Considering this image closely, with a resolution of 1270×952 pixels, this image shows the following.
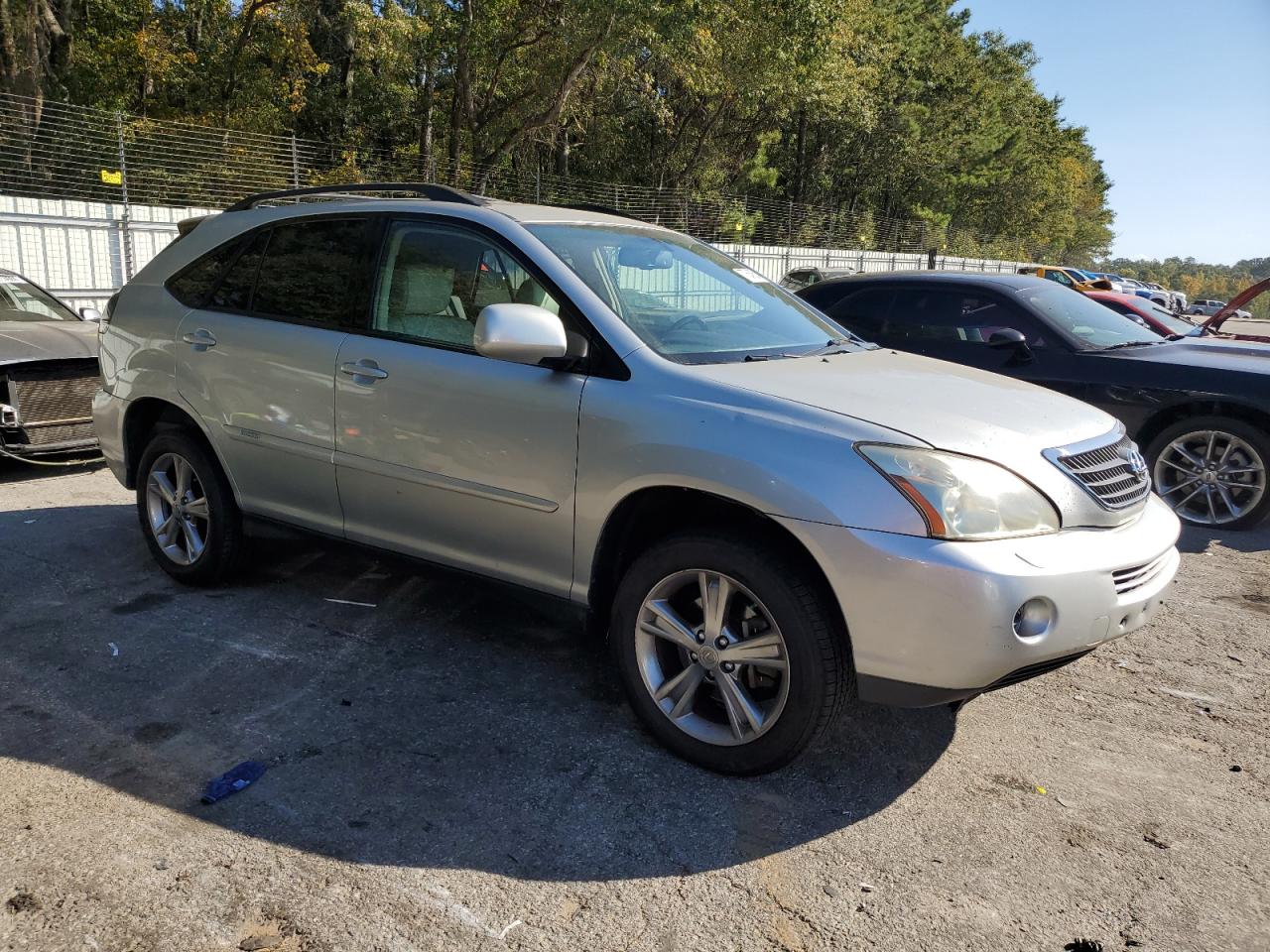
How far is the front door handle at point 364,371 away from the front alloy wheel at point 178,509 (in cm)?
122

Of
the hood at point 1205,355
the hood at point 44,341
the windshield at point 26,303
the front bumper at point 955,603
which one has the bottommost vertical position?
the front bumper at point 955,603

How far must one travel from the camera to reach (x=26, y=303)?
297 inches

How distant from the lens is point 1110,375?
6.46 meters

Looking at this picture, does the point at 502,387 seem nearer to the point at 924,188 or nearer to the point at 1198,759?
the point at 1198,759

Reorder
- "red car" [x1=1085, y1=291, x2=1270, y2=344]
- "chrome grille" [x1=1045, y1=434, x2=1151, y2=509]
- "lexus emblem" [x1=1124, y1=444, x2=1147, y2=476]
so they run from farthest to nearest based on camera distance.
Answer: "red car" [x1=1085, y1=291, x2=1270, y2=344] < "lexus emblem" [x1=1124, y1=444, x2=1147, y2=476] < "chrome grille" [x1=1045, y1=434, x2=1151, y2=509]

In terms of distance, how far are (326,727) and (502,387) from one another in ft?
4.34

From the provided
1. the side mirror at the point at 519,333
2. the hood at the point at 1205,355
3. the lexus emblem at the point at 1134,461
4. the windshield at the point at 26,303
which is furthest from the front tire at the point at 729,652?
the windshield at the point at 26,303

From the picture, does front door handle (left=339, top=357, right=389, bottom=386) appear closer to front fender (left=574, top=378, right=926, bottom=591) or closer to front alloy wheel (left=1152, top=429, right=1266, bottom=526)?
front fender (left=574, top=378, right=926, bottom=591)

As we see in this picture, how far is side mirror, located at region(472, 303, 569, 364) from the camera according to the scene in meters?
3.06

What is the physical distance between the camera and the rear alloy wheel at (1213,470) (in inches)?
242

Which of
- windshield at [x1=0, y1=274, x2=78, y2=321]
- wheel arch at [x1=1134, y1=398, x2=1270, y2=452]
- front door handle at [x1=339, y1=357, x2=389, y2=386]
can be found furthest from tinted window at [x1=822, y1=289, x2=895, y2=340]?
windshield at [x1=0, y1=274, x2=78, y2=321]

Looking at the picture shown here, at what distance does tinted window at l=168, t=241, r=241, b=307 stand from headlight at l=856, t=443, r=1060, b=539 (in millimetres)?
3228

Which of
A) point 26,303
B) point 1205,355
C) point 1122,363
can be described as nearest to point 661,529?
point 1122,363

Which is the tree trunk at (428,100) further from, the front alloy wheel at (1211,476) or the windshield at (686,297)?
the windshield at (686,297)
